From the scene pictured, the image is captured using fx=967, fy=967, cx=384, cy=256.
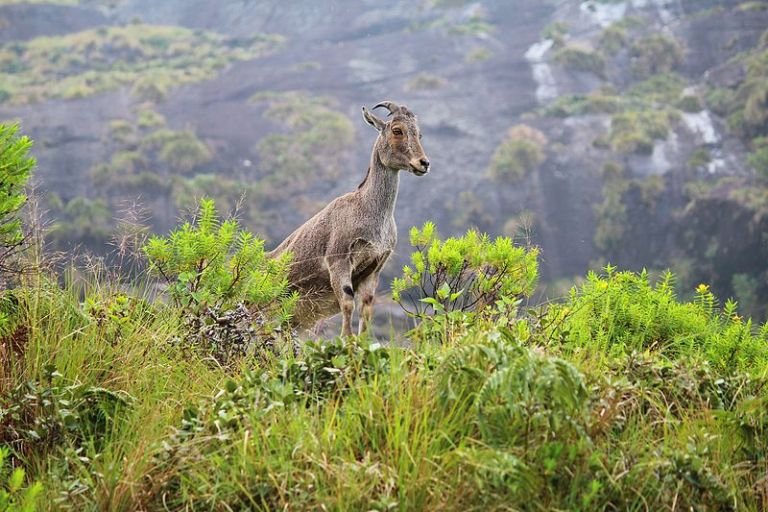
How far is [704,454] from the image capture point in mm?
4488

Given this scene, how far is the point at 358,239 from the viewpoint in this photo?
27.4 feet

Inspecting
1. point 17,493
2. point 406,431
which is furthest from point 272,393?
point 17,493

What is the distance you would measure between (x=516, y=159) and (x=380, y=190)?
3648 cm

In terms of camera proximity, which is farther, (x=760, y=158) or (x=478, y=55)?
(x=478, y=55)

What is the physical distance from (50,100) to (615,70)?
101 feet

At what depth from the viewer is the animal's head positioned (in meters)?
8.41

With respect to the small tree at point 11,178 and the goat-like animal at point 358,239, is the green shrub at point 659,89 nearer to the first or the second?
the goat-like animal at point 358,239

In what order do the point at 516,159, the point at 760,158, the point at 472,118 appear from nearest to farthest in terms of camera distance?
1. the point at 760,158
2. the point at 516,159
3. the point at 472,118

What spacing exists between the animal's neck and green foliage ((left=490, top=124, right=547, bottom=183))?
35667 mm

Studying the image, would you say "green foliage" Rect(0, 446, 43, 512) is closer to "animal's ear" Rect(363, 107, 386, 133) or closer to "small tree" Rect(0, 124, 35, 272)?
"small tree" Rect(0, 124, 35, 272)

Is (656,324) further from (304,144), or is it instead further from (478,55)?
(478,55)

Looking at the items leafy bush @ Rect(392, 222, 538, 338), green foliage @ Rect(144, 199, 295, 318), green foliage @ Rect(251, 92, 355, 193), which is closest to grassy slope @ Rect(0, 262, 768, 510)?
green foliage @ Rect(144, 199, 295, 318)

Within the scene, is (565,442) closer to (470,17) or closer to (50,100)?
(50,100)

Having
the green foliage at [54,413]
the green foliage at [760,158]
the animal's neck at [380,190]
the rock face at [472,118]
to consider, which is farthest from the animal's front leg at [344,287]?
the green foliage at [760,158]
